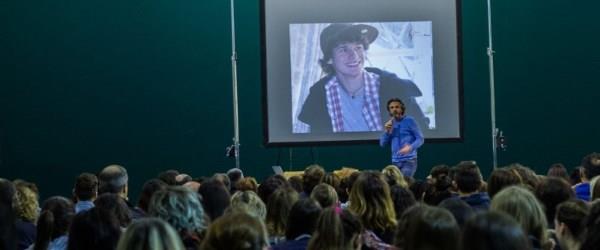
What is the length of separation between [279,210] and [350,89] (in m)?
5.63

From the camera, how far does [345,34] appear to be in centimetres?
981

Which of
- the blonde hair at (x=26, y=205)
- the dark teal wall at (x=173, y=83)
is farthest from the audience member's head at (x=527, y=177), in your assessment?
the dark teal wall at (x=173, y=83)

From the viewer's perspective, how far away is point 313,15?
983 centimetres

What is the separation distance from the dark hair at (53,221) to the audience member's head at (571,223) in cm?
203

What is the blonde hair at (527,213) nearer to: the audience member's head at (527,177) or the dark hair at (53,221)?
the dark hair at (53,221)

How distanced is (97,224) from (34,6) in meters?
7.97

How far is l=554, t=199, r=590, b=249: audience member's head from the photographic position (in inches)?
130

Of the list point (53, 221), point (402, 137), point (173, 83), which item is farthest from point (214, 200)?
point (173, 83)

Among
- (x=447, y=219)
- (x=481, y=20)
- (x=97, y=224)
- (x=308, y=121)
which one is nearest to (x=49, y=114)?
(x=308, y=121)

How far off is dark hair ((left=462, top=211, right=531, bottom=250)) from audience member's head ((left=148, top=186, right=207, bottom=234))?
5.19ft

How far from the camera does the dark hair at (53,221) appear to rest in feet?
12.0

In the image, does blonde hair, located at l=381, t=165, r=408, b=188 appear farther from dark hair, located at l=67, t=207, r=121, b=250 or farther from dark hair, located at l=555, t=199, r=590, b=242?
dark hair, located at l=67, t=207, r=121, b=250

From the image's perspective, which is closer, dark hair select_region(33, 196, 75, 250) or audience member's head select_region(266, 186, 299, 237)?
dark hair select_region(33, 196, 75, 250)

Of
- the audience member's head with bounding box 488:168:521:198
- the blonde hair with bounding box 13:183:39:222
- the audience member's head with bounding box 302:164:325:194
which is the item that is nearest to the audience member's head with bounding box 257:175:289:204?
the audience member's head with bounding box 302:164:325:194
